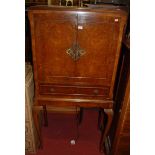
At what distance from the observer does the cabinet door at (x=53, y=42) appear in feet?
4.00

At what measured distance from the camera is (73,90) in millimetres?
1442

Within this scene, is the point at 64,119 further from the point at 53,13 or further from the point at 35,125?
the point at 53,13

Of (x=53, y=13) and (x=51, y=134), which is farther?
(x=51, y=134)

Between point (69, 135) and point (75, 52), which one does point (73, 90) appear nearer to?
point (75, 52)

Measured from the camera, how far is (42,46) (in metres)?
1.30

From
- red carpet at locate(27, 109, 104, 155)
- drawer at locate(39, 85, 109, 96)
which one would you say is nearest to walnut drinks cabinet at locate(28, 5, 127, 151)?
drawer at locate(39, 85, 109, 96)

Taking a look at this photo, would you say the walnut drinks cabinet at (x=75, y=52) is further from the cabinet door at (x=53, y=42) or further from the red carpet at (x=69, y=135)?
the red carpet at (x=69, y=135)

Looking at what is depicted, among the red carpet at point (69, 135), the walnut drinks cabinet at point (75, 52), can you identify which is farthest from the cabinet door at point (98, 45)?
the red carpet at point (69, 135)

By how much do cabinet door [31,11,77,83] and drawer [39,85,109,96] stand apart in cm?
7

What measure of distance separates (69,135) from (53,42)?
44.6 inches

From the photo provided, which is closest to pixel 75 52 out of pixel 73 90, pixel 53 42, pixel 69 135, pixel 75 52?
pixel 75 52
